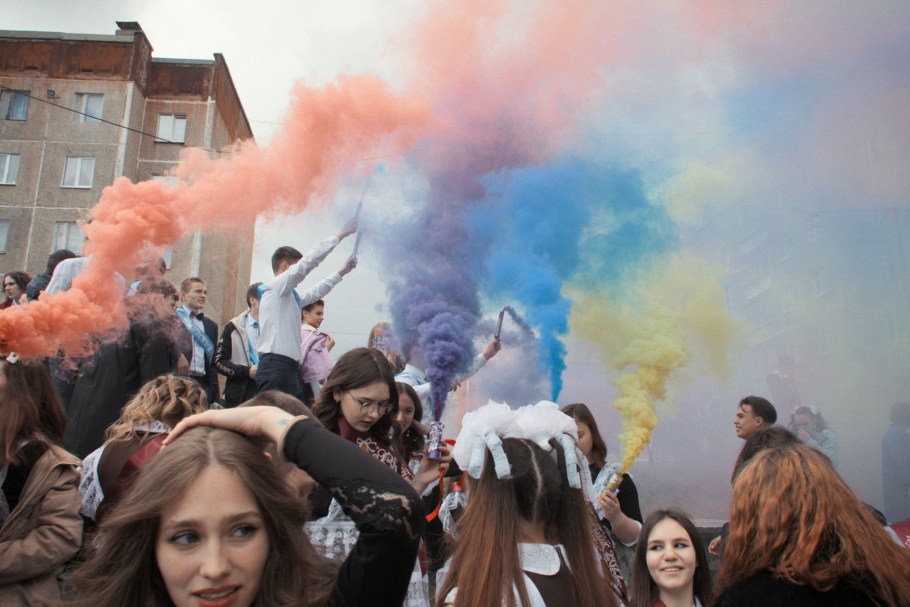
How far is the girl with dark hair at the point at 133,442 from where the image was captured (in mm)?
3207

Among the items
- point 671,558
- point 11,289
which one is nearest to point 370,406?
point 671,558

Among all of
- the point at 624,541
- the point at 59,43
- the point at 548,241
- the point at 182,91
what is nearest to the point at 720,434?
the point at 548,241

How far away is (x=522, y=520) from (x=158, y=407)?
205cm

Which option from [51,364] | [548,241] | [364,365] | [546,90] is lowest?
[364,365]

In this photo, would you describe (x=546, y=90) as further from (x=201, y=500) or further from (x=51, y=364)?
(x=201, y=500)

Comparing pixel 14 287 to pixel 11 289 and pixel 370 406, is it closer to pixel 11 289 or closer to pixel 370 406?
pixel 11 289

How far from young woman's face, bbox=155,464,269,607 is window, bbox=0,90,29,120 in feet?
89.9

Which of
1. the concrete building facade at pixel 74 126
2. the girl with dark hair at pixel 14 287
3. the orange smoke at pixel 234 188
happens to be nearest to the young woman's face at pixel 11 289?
the girl with dark hair at pixel 14 287

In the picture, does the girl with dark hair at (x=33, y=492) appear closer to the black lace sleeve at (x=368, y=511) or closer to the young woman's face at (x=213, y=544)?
the young woman's face at (x=213, y=544)

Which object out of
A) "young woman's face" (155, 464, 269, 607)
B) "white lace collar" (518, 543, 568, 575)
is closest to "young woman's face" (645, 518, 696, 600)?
"white lace collar" (518, 543, 568, 575)

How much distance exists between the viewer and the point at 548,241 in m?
8.89

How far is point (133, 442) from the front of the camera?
131 inches

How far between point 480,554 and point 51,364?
4.68 meters

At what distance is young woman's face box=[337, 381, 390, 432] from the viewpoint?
3572 mm
